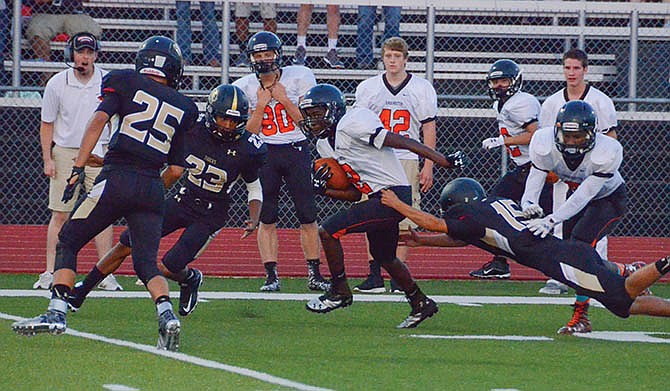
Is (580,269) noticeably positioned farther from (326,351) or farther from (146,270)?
(146,270)

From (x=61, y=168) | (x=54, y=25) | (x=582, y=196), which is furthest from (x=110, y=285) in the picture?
(x=54, y=25)

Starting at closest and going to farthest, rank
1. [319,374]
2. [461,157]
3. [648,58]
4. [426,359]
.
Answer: [319,374] < [426,359] < [461,157] < [648,58]

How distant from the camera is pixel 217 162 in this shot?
8.03 meters

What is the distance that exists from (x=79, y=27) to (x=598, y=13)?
5757 mm

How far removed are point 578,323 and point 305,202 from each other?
9.35 feet

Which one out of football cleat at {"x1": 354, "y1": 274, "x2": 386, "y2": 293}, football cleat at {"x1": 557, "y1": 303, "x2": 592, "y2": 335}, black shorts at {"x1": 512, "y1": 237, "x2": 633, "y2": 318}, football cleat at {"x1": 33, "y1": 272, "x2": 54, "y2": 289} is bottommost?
football cleat at {"x1": 354, "y1": 274, "x2": 386, "y2": 293}

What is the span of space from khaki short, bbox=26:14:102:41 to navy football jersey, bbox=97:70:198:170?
728 cm

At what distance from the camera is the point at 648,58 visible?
47.3 ft

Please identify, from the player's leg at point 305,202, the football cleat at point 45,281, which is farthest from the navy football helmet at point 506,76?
the football cleat at point 45,281

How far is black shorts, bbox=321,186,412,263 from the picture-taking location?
7.84 m

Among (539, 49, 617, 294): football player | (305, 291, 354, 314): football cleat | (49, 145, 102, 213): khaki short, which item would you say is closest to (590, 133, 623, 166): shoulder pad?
(539, 49, 617, 294): football player

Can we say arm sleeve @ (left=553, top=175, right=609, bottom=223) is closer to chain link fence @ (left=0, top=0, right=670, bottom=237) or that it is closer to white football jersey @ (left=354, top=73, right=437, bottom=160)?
white football jersey @ (left=354, top=73, right=437, bottom=160)

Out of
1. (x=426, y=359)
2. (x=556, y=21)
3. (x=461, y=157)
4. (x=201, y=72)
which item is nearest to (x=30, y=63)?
(x=201, y=72)

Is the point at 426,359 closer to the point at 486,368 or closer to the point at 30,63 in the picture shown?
the point at 486,368
